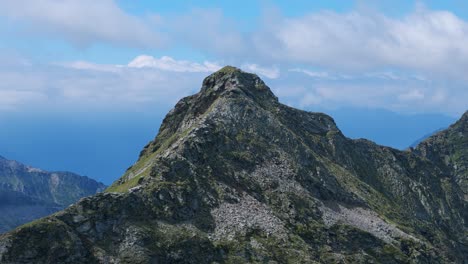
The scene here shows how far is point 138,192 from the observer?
497 feet

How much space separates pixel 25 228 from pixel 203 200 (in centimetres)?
4830

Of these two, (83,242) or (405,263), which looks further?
(405,263)

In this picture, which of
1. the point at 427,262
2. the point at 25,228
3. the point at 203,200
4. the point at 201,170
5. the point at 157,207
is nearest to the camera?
the point at 25,228

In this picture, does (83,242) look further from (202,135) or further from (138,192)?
(202,135)

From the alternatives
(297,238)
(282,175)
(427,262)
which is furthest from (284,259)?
(427,262)

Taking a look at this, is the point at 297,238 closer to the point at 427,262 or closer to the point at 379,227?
the point at 379,227

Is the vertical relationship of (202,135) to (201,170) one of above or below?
above

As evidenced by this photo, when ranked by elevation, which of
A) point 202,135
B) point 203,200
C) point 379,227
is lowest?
point 379,227

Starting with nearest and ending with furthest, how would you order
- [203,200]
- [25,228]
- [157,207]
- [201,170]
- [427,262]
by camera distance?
[25,228] < [157,207] < [203,200] < [201,170] < [427,262]

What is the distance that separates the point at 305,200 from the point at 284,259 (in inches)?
1239

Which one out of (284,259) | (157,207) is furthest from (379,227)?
(157,207)

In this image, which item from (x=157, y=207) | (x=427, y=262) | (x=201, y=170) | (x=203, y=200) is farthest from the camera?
(x=427, y=262)

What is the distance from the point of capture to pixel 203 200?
161500mm

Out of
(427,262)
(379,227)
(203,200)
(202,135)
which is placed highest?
(202,135)
